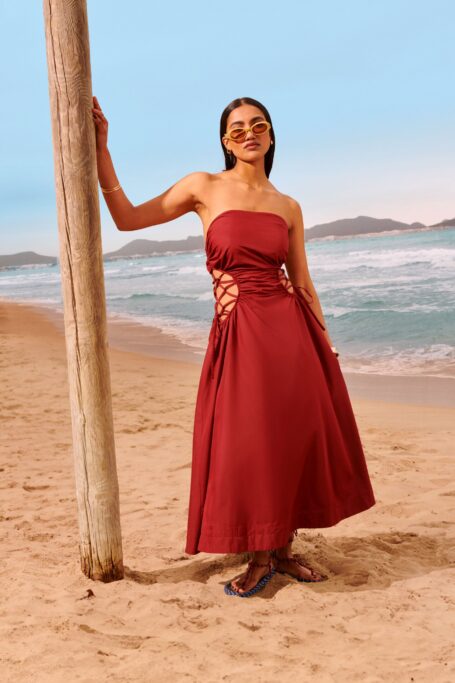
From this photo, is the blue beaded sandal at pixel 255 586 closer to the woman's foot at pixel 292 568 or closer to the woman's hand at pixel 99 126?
the woman's foot at pixel 292 568

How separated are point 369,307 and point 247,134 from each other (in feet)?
46.2

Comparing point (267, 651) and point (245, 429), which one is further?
point (245, 429)

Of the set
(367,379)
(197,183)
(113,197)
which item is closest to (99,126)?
(113,197)

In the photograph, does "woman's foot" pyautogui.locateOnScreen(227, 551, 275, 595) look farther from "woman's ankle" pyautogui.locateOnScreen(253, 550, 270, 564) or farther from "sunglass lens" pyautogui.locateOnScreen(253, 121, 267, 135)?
"sunglass lens" pyautogui.locateOnScreen(253, 121, 267, 135)

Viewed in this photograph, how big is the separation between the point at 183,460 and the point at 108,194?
2.94 m

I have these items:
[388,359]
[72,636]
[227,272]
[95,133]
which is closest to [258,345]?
[227,272]

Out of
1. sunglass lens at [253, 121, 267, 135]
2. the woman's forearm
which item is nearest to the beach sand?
the woman's forearm

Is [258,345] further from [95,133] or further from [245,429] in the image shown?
[95,133]

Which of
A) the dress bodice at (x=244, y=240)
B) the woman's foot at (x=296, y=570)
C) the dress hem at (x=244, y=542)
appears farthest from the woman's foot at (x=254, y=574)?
the dress bodice at (x=244, y=240)

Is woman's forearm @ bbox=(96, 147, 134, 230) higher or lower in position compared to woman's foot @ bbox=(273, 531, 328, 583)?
higher

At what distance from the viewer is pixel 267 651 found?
2.53m

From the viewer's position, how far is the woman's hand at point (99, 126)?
285cm

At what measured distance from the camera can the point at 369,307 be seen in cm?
1661

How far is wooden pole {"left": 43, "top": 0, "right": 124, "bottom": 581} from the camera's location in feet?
8.96
